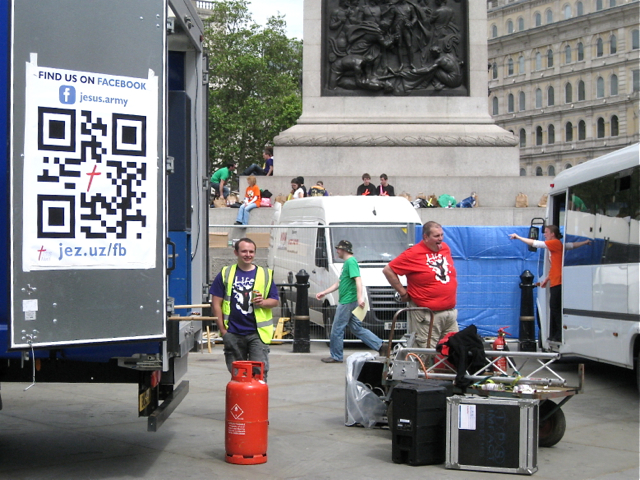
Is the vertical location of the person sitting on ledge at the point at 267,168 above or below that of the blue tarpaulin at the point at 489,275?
above

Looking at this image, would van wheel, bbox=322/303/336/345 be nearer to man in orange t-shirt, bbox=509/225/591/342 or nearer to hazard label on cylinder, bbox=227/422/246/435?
man in orange t-shirt, bbox=509/225/591/342

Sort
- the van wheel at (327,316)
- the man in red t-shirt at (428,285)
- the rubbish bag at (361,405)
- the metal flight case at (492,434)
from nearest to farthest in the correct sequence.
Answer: the metal flight case at (492,434), the rubbish bag at (361,405), the man in red t-shirt at (428,285), the van wheel at (327,316)

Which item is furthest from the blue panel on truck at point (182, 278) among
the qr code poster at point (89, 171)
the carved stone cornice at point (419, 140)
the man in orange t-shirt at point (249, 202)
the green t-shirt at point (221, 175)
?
the green t-shirt at point (221, 175)

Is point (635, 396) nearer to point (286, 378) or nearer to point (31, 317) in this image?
point (286, 378)

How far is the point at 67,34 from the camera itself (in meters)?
5.95

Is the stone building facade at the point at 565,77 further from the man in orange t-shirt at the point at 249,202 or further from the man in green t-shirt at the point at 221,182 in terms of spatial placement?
the man in orange t-shirt at the point at 249,202

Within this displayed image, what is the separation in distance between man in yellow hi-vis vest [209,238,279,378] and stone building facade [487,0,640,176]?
261 ft

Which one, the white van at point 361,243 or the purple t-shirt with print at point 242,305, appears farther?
the white van at point 361,243

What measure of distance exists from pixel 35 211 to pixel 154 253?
824mm

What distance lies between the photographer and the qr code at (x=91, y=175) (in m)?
5.86

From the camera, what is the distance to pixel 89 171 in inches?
236

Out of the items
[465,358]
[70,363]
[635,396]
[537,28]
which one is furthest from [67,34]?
[537,28]

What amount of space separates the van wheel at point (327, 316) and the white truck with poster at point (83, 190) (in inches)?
338

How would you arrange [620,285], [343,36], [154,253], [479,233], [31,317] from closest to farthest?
1. [31,317]
2. [154,253]
3. [620,285]
4. [479,233]
5. [343,36]
